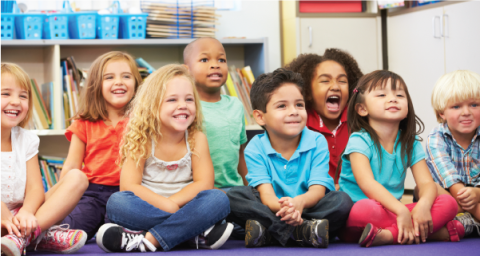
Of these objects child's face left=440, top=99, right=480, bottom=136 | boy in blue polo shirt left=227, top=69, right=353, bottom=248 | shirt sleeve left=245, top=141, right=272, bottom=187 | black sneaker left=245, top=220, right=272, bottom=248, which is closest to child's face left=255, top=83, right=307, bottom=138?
boy in blue polo shirt left=227, top=69, right=353, bottom=248

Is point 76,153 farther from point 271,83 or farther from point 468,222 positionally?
point 468,222

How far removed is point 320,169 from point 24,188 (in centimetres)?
91

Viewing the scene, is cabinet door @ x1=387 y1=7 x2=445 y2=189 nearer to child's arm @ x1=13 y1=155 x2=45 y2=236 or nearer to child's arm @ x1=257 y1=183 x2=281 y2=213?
child's arm @ x1=257 y1=183 x2=281 y2=213

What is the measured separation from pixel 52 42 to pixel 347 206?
1642mm

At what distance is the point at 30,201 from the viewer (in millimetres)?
1407

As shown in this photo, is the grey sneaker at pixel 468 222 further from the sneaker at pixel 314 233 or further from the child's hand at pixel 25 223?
the child's hand at pixel 25 223

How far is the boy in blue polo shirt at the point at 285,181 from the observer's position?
4.43 ft

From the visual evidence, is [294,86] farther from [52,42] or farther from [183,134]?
[52,42]

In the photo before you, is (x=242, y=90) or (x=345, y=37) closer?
(x=242, y=90)

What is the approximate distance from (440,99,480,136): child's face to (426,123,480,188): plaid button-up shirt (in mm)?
38

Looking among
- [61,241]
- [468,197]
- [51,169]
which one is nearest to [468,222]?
[468,197]

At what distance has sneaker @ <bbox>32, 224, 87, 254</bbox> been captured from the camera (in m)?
1.34

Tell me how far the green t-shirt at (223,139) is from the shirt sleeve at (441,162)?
2.40 ft

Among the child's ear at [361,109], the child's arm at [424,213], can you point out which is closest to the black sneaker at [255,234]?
the child's arm at [424,213]
